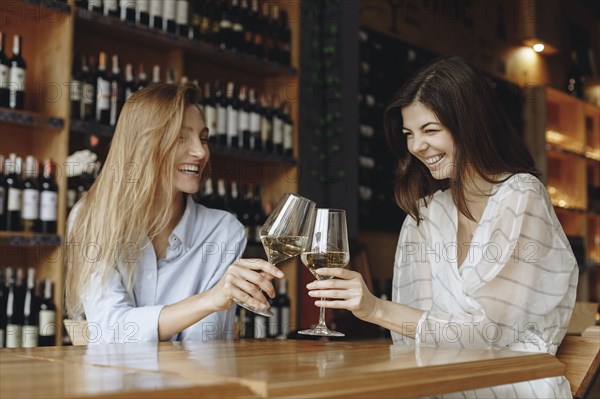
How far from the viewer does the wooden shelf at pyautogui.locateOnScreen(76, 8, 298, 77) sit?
3.01m

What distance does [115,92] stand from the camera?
10.1 feet

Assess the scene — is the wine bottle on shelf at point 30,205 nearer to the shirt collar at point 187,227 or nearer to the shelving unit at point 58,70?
the shelving unit at point 58,70

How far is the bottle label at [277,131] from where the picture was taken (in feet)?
12.4

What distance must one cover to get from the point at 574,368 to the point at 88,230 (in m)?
1.18

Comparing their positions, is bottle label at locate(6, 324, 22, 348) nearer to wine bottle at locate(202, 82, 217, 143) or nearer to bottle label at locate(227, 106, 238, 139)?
wine bottle at locate(202, 82, 217, 143)

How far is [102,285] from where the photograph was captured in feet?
5.55

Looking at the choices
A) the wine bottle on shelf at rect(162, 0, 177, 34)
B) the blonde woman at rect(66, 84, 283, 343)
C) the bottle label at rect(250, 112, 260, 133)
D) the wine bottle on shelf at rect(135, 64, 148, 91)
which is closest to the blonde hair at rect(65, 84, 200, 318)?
the blonde woman at rect(66, 84, 283, 343)

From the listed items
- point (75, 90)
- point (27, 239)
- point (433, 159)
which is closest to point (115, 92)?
point (75, 90)

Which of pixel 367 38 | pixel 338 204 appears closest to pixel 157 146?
pixel 338 204

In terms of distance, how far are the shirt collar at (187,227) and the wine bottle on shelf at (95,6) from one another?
4.58 ft

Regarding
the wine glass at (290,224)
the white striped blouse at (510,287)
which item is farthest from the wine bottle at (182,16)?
the wine glass at (290,224)

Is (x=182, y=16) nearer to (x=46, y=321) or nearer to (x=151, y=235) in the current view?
(x=46, y=321)

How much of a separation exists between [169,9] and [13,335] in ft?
5.10

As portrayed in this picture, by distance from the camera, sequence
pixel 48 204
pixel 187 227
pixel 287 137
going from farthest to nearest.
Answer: pixel 287 137, pixel 48 204, pixel 187 227
